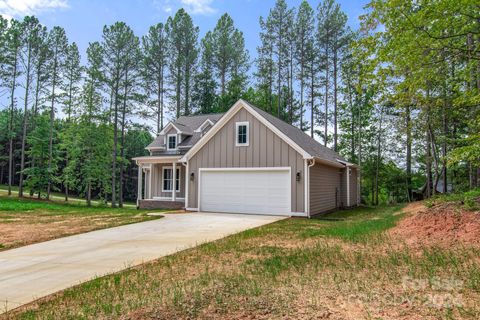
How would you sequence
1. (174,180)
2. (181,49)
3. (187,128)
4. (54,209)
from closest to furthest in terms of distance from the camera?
(54,209), (174,180), (187,128), (181,49)

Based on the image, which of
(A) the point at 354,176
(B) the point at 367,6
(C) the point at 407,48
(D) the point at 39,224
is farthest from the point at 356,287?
(A) the point at 354,176

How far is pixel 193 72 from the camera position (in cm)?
3281

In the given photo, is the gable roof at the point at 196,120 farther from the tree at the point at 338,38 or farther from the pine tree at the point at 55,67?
the tree at the point at 338,38

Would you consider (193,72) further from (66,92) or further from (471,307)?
(471,307)

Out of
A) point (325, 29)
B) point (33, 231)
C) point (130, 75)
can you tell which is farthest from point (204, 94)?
point (33, 231)

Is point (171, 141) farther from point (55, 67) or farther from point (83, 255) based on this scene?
point (83, 255)

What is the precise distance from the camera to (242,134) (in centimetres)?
1500

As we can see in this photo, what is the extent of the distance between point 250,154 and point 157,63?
67.5 feet

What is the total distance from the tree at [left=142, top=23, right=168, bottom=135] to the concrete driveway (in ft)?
73.4

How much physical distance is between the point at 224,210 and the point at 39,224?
7388 mm

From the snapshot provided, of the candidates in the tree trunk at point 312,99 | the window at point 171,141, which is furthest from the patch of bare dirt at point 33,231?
the tree trunk at point 312,99

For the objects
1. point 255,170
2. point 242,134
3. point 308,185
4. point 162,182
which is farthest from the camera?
point 162,182

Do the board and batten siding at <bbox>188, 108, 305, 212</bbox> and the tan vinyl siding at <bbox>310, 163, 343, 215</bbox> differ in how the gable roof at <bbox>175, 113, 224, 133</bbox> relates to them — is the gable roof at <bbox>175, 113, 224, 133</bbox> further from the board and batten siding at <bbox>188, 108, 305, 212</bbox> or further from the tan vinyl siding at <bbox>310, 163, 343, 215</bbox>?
the tan vinyl siding at <bbox>310, 163, 343, 215</bbox>

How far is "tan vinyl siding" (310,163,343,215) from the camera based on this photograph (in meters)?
14.2
